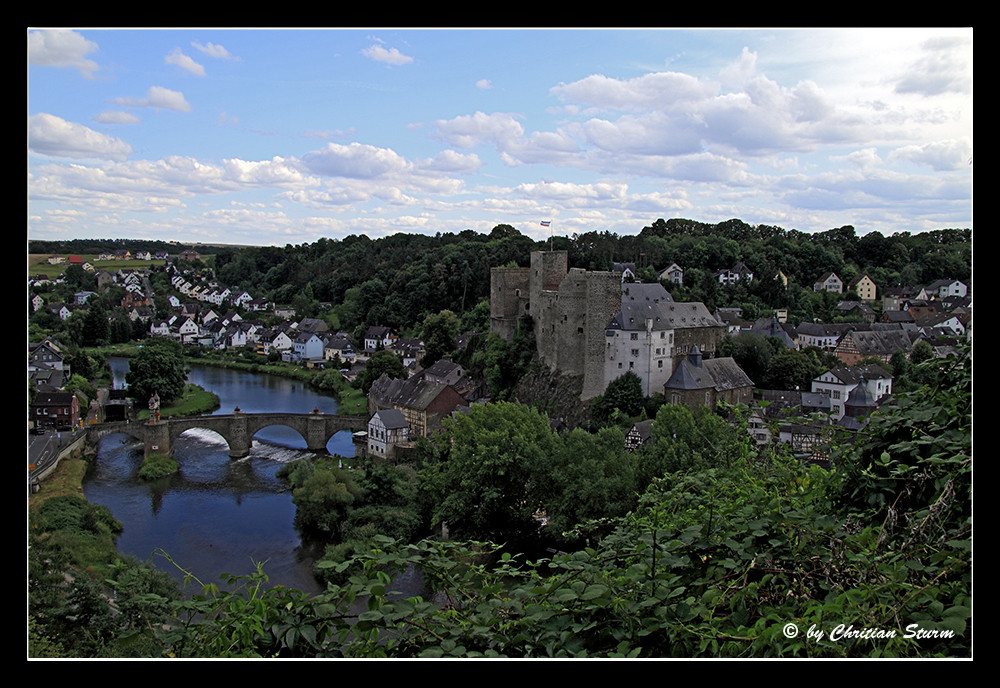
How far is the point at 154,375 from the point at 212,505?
12929 mm

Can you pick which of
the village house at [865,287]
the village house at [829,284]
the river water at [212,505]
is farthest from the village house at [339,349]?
the village house at [865,287]

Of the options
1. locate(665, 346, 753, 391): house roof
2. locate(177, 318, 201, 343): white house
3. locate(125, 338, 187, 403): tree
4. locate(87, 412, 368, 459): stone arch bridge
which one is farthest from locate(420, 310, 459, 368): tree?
locate(177, 318, 201, 343): white house

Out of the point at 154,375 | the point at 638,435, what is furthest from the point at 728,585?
the point at 154,375

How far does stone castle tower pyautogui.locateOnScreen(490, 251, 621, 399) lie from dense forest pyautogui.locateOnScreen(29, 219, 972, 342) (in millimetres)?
9471

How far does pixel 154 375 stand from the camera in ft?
105

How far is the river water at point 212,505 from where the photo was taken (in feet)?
55.7

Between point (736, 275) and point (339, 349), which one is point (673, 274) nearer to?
point (736, 275)

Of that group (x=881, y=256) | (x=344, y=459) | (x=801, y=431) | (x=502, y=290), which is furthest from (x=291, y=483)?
(x=881, y=256)

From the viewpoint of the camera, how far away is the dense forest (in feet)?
120

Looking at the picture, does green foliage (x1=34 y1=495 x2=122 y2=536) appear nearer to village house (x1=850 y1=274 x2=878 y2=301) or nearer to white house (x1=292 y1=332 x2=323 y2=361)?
village house (x1=850 y1=274 x2=878 y2=301)

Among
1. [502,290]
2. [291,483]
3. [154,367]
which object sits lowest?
[291,483]

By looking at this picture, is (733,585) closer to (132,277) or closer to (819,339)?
(819,339)

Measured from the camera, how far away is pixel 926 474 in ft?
9.86

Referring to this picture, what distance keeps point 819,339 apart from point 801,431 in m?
28.3
